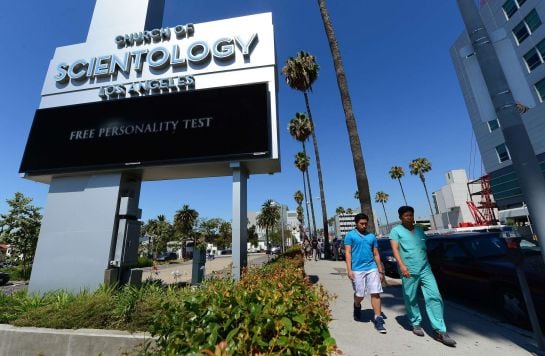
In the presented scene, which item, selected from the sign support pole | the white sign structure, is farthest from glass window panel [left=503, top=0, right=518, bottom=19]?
the sign support pole

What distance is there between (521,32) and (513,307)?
3564 centimetres

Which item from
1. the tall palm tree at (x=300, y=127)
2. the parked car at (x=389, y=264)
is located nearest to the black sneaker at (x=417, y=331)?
the parked car at (x=389, y=264)

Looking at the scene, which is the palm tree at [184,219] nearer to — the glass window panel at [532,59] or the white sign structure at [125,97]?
the white sign structure at [125,97]

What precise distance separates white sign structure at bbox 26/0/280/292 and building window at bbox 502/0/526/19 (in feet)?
112

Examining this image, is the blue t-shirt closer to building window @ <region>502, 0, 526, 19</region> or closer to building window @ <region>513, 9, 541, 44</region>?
building window @ <region>513, 9, 541, 44</region>

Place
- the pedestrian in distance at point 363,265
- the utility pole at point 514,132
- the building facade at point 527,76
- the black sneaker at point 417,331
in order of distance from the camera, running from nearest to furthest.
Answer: the utility pole at point 514,132 < the black sneaker at point 417,331 < the pedestrian in distance at point 363,265 < the building facade at point 527,76

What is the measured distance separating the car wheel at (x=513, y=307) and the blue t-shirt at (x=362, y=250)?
8.98ft

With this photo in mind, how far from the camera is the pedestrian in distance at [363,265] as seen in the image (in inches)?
172

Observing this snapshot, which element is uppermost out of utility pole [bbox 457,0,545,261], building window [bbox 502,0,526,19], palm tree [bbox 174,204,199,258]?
building window [bbox 502,0,526,19]

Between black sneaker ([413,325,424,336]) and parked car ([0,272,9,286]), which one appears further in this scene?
parked car ([0,272,9,286])

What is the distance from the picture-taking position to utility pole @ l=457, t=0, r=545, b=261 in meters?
2.77

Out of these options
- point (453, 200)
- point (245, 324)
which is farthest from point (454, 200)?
point (245, 324)

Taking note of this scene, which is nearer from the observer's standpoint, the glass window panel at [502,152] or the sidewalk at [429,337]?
the sidewalk at [429,337]

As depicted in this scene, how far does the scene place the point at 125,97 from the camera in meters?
8.59
